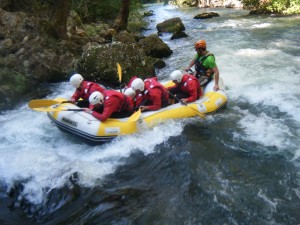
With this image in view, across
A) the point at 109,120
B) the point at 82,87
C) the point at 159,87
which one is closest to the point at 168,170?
the point at 109,120

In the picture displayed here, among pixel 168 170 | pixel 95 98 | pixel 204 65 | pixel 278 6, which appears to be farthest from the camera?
pixel 278 6

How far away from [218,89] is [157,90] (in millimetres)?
1607

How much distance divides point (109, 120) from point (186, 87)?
5.74ft

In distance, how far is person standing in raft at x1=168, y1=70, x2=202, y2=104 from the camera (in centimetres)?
657

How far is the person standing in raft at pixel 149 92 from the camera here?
613 centimetres

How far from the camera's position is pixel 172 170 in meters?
5.21

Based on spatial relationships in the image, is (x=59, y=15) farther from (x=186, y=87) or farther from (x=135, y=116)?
(x=135, y=116)

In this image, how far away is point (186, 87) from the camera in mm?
6699

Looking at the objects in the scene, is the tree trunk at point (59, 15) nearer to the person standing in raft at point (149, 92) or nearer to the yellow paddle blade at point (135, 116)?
the person standing in raft at point (149, 92)

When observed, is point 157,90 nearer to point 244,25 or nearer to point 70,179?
point 70,179

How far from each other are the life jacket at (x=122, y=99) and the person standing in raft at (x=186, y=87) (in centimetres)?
105

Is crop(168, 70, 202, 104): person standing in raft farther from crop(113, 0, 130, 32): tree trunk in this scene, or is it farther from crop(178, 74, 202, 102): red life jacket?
crop(113, 0, 130, 32): tree trunk

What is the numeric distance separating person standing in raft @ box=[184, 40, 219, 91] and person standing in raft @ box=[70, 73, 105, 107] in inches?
91.8

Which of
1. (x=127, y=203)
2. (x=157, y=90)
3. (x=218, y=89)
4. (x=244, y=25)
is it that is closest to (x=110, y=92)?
(x=157, y=90)
